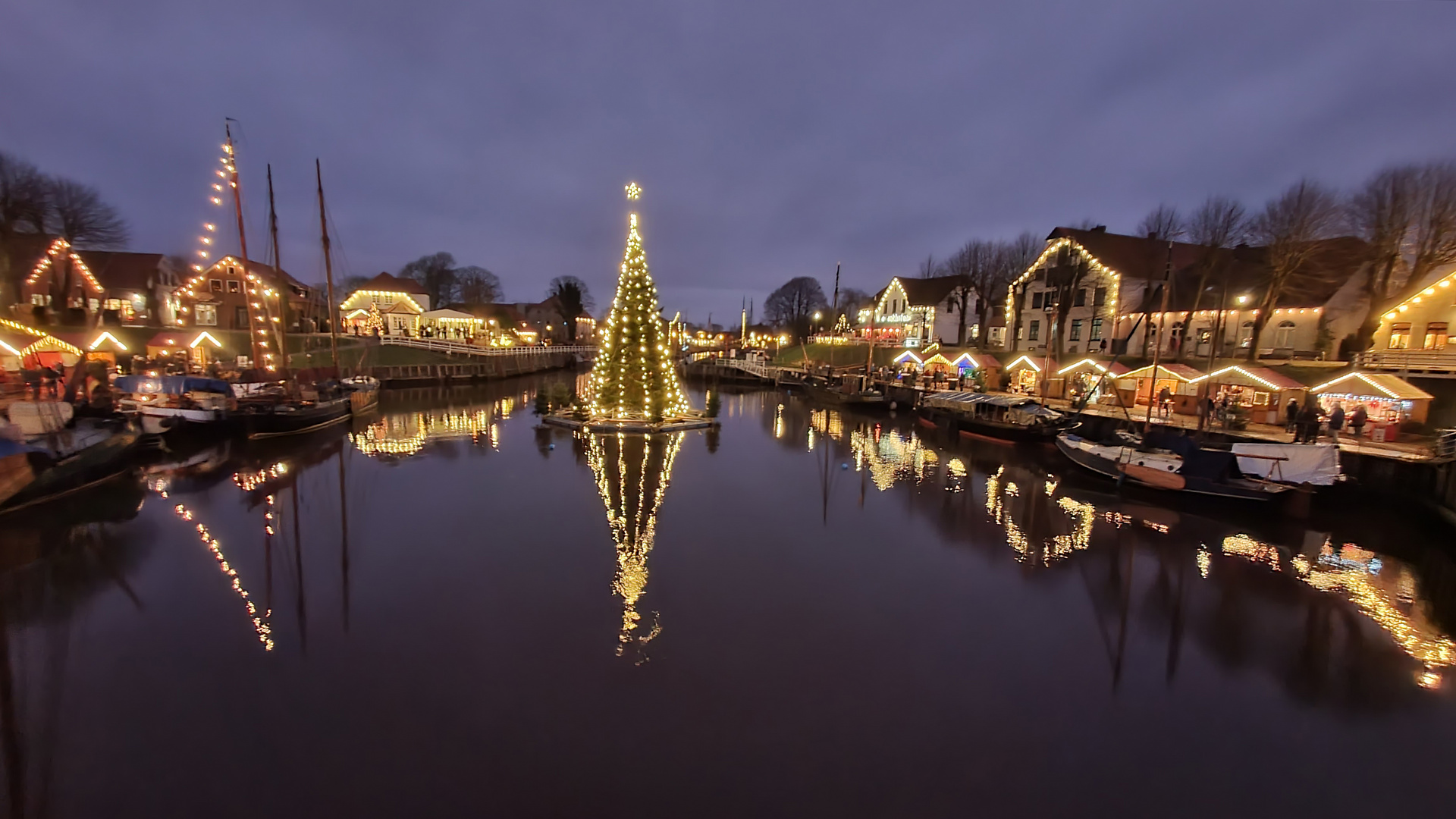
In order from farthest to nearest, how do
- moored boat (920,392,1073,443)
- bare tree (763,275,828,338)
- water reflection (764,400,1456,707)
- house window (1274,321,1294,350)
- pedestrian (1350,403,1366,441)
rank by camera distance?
bare tree (763,275,828,338) → house window (1274,321,1294,350) → moored boat (920,392,1073,443) → pedestrian (1350,403,1366,441) → water reflection (764,400,1456,707)

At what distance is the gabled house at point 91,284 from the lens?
3144 centimetres

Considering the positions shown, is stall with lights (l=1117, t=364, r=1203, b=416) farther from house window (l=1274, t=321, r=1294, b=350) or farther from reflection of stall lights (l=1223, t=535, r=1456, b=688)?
reflection of stall lights (l=1223, t=535, r=1456, b=688)

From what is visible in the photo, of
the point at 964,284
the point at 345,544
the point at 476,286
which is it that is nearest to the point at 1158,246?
the point at 964,284

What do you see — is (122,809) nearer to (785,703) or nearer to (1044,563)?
(785,703)

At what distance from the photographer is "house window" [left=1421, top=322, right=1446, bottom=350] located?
876 inches

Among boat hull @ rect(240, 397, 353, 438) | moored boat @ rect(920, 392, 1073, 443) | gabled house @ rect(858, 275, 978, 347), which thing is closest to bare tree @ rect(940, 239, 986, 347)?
gabled house @ rect(858, 275, 978, 347)

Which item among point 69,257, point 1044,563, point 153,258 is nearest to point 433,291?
point 153,258

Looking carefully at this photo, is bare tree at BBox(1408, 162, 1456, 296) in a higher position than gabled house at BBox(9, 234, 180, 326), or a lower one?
higher

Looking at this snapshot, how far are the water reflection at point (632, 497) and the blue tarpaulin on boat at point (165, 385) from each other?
46.9ft

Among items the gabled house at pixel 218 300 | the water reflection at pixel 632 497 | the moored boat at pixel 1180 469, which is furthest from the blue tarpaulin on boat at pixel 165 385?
the moored boat at pixel 1180 469

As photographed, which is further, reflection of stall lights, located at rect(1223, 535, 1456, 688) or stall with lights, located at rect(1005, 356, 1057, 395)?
stall with lights, located at rect(1005, 356, 1057, 395)

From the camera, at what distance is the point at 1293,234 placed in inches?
1045

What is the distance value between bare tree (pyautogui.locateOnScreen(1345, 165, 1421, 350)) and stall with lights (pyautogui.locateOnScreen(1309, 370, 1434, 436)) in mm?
8759

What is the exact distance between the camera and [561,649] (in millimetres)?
7363
